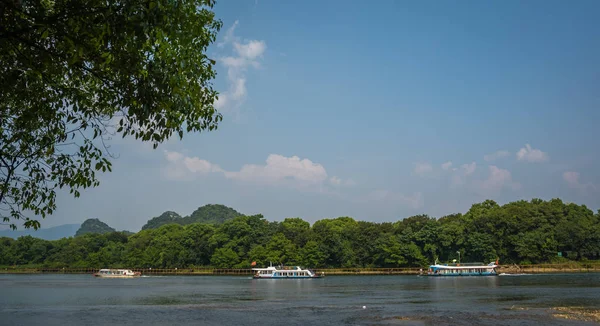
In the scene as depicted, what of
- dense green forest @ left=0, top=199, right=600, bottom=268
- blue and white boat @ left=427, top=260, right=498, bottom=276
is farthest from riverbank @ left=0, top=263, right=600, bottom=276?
blue and white boat @ left=427, top=260, right=498, bottom=276

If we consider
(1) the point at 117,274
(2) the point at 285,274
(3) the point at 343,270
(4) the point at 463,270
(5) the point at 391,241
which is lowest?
(1) the point at 117,274

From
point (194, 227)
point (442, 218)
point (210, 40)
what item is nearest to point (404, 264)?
point (442, 218)

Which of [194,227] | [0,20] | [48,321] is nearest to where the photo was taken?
[0,20]

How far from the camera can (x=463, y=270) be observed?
84.7m

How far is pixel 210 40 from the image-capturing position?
12141mm

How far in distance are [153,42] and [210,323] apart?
21.3 metres

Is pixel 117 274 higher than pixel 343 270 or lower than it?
lower

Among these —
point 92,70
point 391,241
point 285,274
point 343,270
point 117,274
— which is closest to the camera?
point 92,70

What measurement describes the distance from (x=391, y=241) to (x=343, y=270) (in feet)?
36.3

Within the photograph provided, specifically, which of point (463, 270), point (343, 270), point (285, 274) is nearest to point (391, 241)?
point (343, 270)

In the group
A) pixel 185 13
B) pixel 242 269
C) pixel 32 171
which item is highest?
pixel 185 13

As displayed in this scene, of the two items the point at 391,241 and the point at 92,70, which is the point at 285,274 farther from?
the point at 92,70

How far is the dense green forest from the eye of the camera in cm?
8769

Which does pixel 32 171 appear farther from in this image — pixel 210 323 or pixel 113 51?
pixel 210 323
